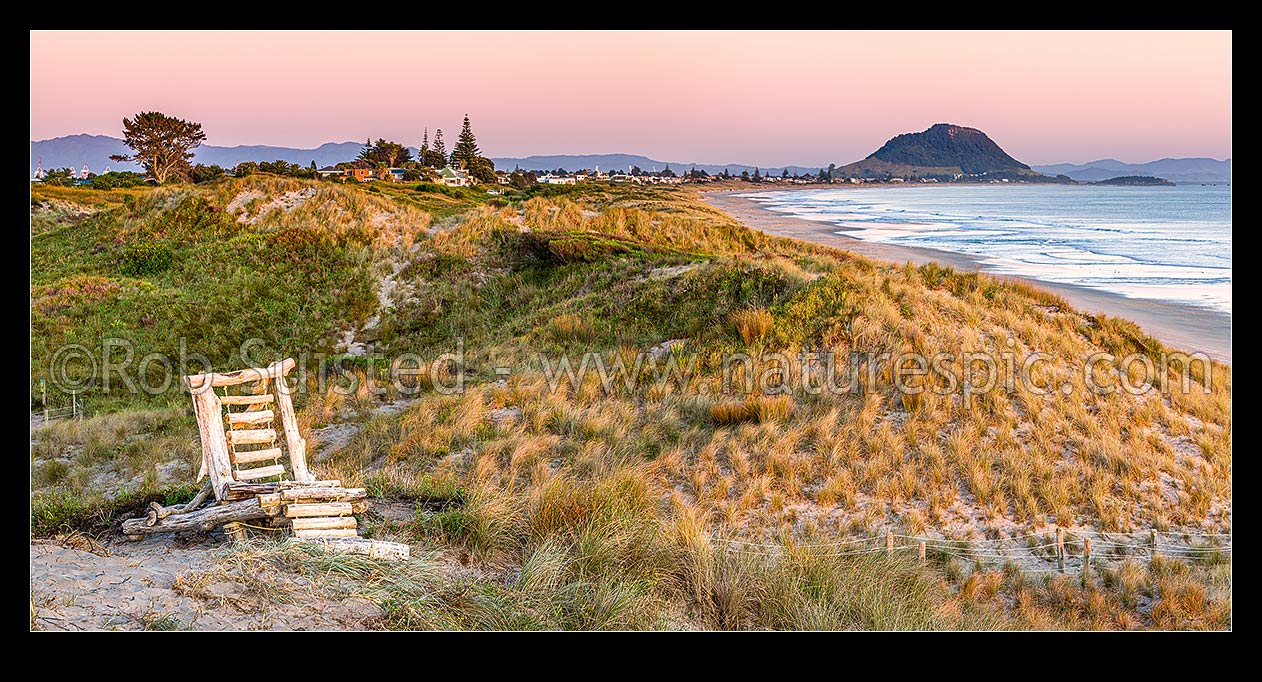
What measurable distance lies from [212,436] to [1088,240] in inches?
1591

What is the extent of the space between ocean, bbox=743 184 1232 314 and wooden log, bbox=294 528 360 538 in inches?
606

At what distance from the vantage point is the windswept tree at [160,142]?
142 ft

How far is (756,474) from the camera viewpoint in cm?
910

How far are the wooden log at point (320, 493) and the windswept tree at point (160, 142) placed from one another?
43583 mm

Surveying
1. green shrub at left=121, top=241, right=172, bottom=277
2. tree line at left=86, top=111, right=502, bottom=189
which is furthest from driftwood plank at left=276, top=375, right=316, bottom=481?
tree line at left=86, top=111, right=502, bottom=189

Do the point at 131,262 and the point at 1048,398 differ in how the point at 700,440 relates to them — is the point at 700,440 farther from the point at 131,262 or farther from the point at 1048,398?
the point at 131,262

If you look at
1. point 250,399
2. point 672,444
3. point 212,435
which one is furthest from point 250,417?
point 672,444

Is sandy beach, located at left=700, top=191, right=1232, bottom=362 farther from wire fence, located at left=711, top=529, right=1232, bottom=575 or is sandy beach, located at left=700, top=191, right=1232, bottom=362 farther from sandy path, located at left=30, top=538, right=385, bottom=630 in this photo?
sandy path, located at left=30, top=538, right=385, bottom=630

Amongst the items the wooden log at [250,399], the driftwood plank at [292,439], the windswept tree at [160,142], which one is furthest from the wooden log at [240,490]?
the windswept tree at [160,142]

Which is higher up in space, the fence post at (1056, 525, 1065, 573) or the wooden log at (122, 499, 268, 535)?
the wooden log at (122, 499, 268, 535)

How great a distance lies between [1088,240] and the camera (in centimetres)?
3741

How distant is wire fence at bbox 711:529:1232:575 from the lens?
7531 mm
